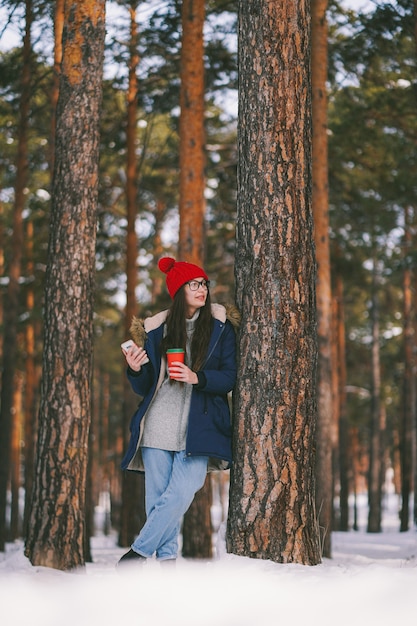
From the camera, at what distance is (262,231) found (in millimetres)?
5121

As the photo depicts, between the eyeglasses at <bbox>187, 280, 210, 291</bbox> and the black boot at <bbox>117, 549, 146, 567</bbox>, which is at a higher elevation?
the eyeglasses at <bbox>187, 280, 210, 291</bbox>

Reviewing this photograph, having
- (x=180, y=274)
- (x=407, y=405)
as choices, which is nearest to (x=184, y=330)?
(x=180, y=274)

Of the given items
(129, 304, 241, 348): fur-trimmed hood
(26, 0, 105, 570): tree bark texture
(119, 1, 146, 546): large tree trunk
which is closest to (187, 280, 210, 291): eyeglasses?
(129, 304, 241, 348): fur-trimmed hood

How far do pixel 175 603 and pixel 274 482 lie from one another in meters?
1.20

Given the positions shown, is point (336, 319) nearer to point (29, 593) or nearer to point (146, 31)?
point (146, 31)

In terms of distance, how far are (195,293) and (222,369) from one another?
56cm

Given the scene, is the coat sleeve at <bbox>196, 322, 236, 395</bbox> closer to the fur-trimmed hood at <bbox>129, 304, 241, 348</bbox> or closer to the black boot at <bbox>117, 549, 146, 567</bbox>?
the fur-trimmed hood at <bbox>129, 304, 241, 348</bbox>

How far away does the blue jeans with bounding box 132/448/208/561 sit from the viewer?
5.10m

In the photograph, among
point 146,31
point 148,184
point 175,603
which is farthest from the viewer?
point 148,184

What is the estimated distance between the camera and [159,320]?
545 cm

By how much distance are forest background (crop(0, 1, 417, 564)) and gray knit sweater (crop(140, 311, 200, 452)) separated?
483cm

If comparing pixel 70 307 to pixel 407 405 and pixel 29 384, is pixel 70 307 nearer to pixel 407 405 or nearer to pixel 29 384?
pixel 29 384

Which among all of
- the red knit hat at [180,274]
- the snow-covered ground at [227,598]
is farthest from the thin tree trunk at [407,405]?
the snow-covered ground at [227,598]

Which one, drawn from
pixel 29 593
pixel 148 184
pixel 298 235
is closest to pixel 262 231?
pixel 298 235
